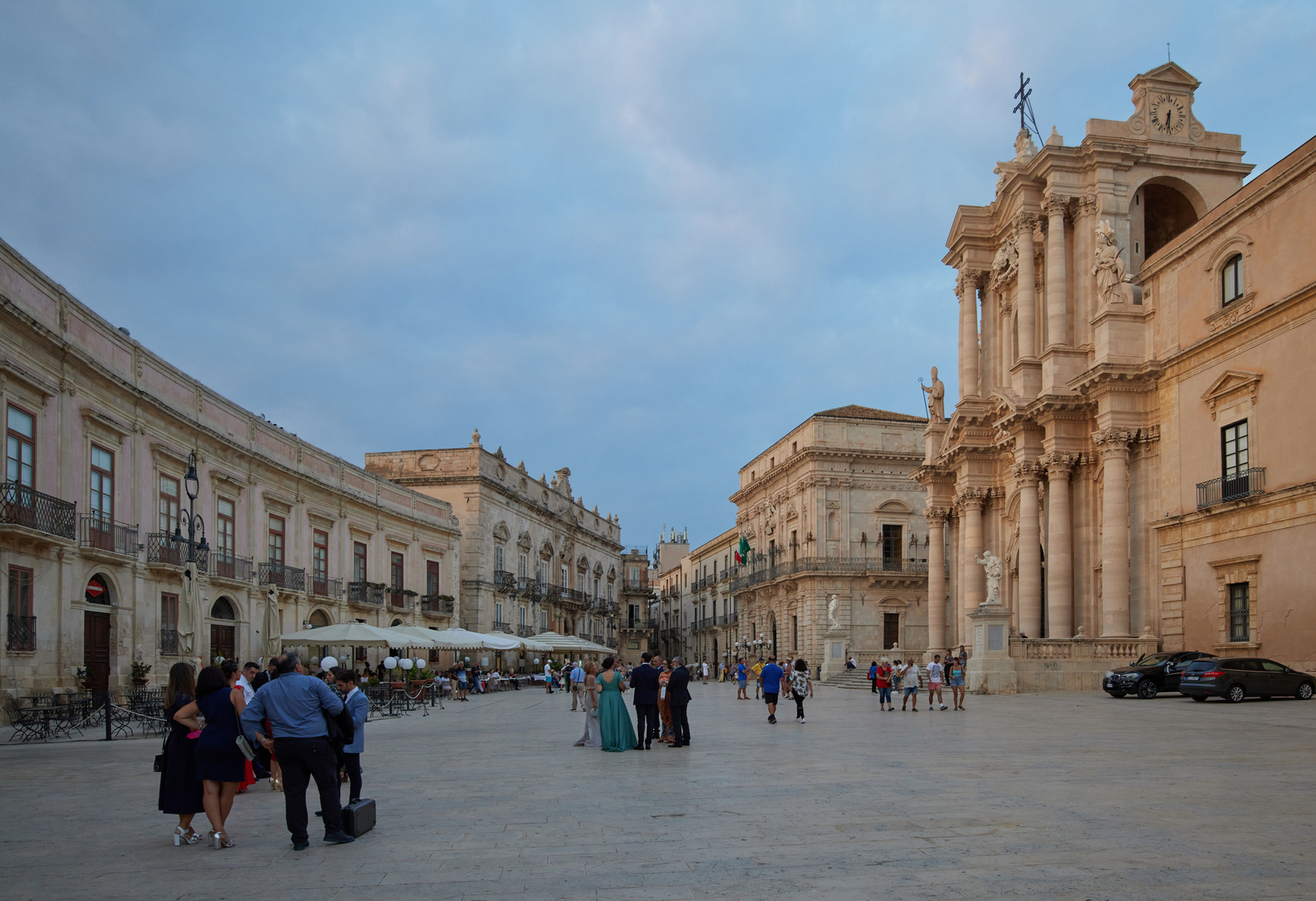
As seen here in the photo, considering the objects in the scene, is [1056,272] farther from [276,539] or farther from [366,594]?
[366,594]

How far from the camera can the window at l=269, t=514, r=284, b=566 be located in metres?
34.2

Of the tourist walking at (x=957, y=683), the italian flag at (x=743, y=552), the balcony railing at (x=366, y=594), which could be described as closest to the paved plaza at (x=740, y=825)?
the tourist walking at (x=957, y=683)

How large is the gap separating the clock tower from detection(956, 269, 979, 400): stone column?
737cm

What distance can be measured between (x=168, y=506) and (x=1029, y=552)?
23.8m

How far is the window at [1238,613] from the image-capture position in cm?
2625

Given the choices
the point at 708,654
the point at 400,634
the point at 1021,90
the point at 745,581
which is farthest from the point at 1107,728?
the point at 708,654

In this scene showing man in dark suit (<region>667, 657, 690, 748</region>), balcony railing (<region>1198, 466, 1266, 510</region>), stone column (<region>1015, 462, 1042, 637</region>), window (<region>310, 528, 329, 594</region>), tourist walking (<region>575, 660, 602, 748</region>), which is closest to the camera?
man in dark suit (<region>667, 657, 690, 748</region>)

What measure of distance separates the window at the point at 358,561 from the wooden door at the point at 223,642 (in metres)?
9.23

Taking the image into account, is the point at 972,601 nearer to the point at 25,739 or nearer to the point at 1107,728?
the point at 1107,728

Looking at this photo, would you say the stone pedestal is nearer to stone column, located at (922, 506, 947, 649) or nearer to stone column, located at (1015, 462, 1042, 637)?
stone column, located at (1015, 462, 1042, 637)

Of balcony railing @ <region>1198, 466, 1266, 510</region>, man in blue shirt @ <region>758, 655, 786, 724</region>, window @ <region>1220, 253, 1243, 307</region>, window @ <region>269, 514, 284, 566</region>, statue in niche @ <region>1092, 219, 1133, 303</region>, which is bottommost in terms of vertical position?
man in blue shirt @ <region>758, 655, 786, 724</region>

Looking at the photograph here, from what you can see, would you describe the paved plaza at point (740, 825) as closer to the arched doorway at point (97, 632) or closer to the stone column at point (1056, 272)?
the arched doorway at point (97, 632)

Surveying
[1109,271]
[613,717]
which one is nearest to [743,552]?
[1109,271]

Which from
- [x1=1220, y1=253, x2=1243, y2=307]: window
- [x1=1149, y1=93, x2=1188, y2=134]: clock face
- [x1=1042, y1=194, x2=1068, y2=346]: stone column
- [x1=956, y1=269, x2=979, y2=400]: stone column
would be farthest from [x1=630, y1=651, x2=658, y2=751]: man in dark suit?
[x1=1149, y1=93, x2=1188, y2=134]: clock face
